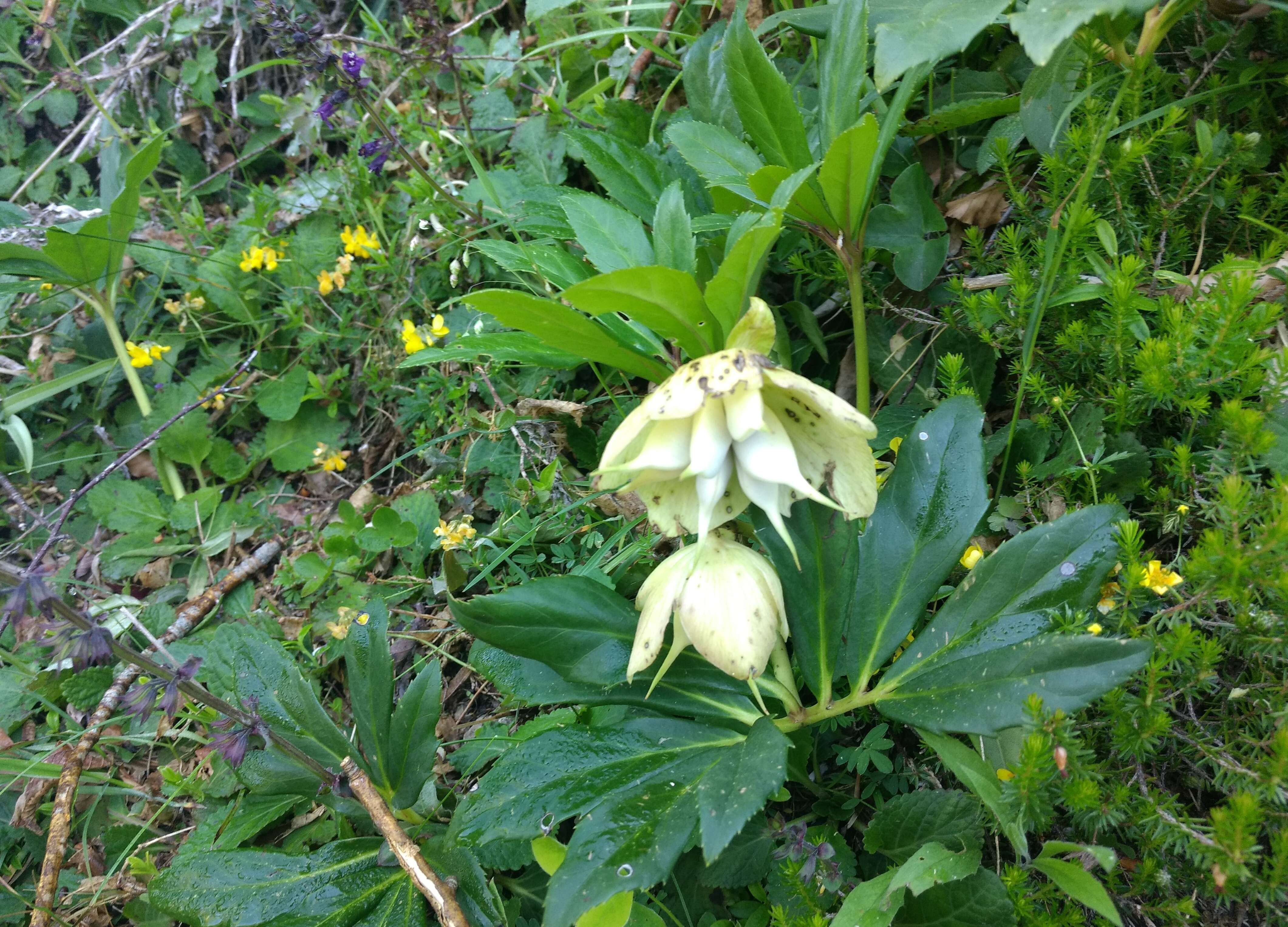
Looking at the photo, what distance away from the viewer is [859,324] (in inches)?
57.6

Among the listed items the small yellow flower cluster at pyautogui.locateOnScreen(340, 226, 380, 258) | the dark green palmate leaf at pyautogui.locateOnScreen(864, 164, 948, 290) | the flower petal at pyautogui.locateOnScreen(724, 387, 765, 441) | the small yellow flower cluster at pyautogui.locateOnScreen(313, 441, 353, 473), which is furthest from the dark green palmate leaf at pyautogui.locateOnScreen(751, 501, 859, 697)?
the small yellow flower cluster at pyautogui.locateOnScreen(340, 226, 380, 258)

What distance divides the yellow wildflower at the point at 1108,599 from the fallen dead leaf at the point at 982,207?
2.77ft

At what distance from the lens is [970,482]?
Answer: 1.25 metres

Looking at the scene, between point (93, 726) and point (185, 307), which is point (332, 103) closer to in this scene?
point (185, 307)

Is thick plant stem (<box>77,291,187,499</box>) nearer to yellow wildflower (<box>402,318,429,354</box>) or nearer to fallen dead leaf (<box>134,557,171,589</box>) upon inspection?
fallen dead leaf (<box>134,557,171,589</box>)

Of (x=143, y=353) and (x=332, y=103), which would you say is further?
(x=143, y=353)

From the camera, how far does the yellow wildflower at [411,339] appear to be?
2.22 meters

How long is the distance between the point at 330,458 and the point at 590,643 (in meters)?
1.58

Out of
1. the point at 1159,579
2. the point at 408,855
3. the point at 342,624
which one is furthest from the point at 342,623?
the point at 1159,579

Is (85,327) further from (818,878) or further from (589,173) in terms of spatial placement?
(818,878)

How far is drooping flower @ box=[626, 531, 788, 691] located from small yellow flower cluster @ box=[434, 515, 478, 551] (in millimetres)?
936

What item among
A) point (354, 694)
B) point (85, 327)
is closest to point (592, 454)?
point (354, 694)

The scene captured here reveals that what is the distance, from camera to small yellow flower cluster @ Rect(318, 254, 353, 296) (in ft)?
8.75

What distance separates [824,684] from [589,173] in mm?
1940
